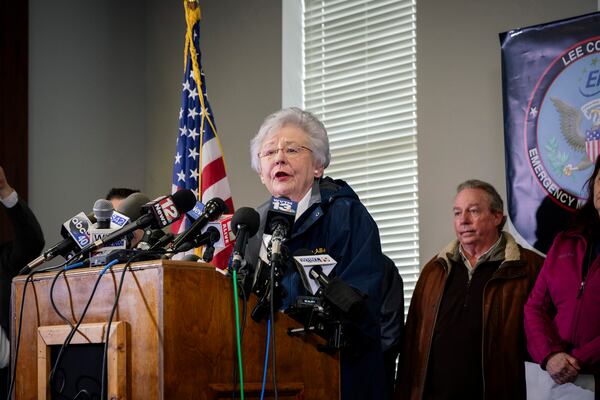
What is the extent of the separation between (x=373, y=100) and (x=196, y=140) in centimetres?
115

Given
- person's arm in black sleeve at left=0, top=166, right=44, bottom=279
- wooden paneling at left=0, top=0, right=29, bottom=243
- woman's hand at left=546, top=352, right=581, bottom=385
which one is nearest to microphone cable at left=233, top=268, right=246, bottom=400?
woman's hand at left=546, top=352, right=581, bottom=385

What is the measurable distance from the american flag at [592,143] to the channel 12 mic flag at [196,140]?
1.79m

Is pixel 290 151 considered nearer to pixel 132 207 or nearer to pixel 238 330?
pixel 132 207

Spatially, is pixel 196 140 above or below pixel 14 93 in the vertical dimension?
below

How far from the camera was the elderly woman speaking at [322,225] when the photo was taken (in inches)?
93.1

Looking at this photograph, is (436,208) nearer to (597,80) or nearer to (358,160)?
(358,160)

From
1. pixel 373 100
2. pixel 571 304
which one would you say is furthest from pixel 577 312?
pixel 373 100

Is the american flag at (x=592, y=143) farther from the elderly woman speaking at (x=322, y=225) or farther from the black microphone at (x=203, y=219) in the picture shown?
the black microphone at (x=203, y=219)

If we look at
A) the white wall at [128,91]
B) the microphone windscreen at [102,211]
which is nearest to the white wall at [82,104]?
the white wall at [128,91]

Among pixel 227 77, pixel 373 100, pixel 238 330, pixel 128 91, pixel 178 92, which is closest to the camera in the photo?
pixel 238 330

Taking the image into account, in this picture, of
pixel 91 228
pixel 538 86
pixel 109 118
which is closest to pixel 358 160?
pixel 538 86

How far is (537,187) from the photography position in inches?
151

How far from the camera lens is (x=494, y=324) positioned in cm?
355

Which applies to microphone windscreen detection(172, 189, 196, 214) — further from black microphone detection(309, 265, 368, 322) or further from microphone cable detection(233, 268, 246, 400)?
black microphone detection(309, 265, 368, 322)
